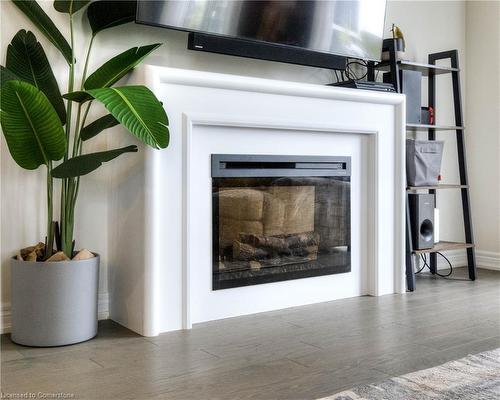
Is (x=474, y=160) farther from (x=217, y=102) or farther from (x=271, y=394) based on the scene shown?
(x=271, y=394)

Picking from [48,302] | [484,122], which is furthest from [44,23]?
[484,122]

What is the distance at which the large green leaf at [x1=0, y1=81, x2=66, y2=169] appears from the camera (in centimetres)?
195

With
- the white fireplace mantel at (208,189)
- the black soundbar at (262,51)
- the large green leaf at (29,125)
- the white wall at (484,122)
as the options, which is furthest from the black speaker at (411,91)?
the large green leaf at (29,125)

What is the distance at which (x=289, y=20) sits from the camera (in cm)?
289

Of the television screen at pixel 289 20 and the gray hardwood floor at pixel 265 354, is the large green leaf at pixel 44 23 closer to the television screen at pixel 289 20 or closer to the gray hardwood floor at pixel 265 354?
the television screen at pixel 289 20

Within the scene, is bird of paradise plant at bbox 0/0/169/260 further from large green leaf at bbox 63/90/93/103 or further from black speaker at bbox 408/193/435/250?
black speaker at bbox 408/193/435/250

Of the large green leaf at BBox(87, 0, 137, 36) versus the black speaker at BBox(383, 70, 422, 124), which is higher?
the large green leaf at BBox(87, 0, 137, 36)

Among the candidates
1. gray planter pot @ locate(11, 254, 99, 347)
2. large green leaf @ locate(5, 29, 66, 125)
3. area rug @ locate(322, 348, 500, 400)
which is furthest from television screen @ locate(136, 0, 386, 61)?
area rug @ locate(322, 348, 500, 400)

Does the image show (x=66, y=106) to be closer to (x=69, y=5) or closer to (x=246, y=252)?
(x=69, y=5)

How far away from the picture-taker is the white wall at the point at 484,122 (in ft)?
13.1

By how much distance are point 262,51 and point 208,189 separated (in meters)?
0.76

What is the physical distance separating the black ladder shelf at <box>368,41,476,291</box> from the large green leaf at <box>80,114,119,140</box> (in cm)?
169

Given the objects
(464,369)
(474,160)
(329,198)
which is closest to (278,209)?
(329,198)

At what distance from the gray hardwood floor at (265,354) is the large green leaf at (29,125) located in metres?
0.71
